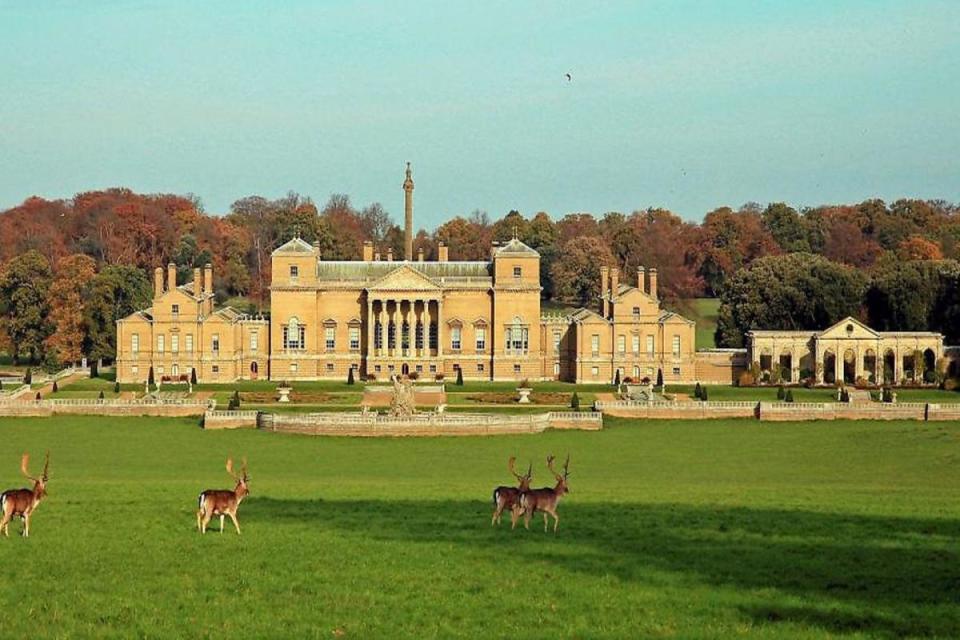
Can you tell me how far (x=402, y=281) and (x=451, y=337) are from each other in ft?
13.2

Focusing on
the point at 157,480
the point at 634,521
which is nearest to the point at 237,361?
the point at 157,480

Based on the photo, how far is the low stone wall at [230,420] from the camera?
5772 centimetres

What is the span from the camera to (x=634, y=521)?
26.8m

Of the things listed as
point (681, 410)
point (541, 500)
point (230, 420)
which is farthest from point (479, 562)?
point (681, 410)

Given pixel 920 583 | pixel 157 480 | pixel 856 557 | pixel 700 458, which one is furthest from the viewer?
pixel 700 458

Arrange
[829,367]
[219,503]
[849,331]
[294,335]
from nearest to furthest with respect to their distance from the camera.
A: [219,503] → [849,331] → [829,367] → [294,335]

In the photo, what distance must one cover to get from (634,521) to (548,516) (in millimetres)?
1418

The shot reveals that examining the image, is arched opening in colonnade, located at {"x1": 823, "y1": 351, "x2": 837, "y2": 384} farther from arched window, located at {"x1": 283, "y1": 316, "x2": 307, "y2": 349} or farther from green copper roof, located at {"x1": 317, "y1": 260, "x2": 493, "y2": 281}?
arched window, located at {"x1": 283, "y1": 316, "x2": 307, "y2": 349}

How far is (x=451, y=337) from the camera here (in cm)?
8562

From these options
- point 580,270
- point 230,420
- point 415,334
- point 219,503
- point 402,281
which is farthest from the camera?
point 580,270

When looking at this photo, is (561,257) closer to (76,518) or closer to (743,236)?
(743,236)

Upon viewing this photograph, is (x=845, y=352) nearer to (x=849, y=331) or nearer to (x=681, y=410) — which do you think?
(x=849, y=331)

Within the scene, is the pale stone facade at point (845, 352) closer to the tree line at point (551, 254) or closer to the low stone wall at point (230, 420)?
the tree line at point (551, 254)

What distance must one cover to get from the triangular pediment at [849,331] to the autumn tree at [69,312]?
3853cm
